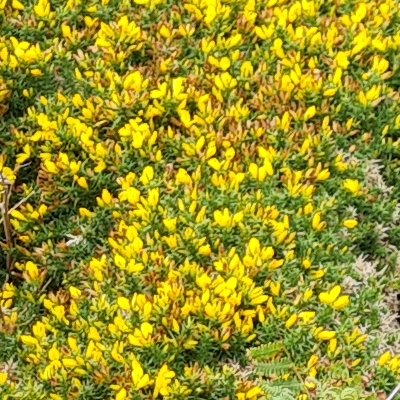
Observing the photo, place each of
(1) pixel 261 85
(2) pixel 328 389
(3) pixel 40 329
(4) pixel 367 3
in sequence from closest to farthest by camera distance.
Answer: (2) pixel 328 389 < (3) pixel 40 329 < (1) pixel 261 85 < (4) pixel 367 3

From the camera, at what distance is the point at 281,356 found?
3180 mm

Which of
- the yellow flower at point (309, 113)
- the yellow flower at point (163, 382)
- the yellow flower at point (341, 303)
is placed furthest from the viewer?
the yellow flower at point (309, 113)

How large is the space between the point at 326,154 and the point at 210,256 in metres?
0.67

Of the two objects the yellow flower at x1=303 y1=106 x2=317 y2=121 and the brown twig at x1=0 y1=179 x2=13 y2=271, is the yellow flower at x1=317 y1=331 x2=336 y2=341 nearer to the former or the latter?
the yellow flower at x1=303 y1=106 x2=317 y2=121

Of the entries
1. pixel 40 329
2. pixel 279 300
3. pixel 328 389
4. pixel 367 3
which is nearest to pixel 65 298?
pixel 40 329

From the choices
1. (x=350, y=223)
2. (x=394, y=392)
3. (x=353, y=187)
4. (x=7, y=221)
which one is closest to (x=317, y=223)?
(x=350, y=223)

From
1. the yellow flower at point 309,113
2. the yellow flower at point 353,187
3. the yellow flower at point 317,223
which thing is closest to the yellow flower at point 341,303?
the yellow flower at point 317,223

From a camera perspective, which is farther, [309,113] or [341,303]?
[309,113]

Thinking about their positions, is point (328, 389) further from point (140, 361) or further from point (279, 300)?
point (140, 361)

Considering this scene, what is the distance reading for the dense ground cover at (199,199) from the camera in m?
3.15

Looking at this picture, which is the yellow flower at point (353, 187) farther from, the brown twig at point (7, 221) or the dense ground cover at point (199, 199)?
the brown twig at point (7, 221)

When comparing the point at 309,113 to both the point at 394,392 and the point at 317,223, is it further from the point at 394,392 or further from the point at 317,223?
the point at 394,392

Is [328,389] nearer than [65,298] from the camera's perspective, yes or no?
Yes

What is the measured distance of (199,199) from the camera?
11.5 ft
